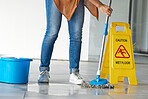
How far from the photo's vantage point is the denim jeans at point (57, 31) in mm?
2301

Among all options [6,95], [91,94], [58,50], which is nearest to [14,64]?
[6,95]

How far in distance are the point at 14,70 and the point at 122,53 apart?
1039mm

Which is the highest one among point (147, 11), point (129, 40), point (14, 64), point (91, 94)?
point (147, 11)

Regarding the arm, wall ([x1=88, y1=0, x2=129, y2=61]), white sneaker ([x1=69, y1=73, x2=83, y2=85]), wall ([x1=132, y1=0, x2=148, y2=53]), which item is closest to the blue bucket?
white sneaker ([x1=69, y1=73, x2=83, y2=85])

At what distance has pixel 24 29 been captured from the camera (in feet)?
20.3

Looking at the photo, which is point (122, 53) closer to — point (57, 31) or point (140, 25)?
point (57, 31)

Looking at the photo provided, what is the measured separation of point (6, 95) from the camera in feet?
5.57

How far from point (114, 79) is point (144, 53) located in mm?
3562

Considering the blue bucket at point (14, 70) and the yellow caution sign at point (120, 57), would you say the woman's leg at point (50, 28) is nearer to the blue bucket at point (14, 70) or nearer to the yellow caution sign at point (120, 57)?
the blue bucket at point (14, 70)

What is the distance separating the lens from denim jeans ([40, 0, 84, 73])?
230cm

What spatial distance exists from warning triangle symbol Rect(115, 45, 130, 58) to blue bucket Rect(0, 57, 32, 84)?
0.89m

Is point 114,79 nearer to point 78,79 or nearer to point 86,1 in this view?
point 78,79

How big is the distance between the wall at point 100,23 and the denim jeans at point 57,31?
12.1 feet

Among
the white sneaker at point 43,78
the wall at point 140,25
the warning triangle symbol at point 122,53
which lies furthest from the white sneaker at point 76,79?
the wall at point 140,25
